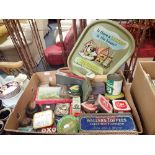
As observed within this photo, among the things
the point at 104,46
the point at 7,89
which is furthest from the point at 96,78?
the point at 7,89

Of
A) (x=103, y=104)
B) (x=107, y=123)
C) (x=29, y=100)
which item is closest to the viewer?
(x=107, y=123)

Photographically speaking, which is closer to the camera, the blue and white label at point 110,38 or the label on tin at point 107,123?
the label on tin at point 107,123

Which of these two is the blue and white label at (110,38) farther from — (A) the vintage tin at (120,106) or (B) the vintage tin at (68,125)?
(B) the vintage tin at (68,125)

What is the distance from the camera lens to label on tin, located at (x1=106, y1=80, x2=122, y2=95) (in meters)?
0.92

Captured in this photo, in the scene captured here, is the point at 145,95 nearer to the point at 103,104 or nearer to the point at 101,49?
the point at 103,104

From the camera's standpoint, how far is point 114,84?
3.03 feet

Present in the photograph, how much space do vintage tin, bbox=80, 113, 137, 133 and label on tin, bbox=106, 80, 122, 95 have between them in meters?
0.17

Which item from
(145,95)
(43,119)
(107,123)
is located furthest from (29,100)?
(145,95)

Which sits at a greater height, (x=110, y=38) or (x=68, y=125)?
(x=110, y=38)

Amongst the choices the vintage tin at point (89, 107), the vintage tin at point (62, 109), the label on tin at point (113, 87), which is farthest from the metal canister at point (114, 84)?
the vintage tin at point (62, 109)

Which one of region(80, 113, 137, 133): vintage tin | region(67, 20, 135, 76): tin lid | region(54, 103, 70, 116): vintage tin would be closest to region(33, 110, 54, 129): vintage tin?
region(54, 103, 70, 116): vintage tin

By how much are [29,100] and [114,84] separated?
1.53 ft

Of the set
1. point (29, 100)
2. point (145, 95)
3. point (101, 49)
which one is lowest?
point (29, 100)

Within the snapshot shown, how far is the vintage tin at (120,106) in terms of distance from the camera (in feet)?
2.80
